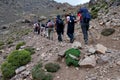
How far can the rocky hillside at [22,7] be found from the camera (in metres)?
144

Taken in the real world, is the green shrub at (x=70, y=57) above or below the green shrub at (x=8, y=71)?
above

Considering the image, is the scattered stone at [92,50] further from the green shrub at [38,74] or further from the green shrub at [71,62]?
the green shrub at [38,74]

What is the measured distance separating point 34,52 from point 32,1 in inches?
6898

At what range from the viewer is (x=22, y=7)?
561 feet

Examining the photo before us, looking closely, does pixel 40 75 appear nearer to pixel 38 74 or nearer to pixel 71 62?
pixel 38 74

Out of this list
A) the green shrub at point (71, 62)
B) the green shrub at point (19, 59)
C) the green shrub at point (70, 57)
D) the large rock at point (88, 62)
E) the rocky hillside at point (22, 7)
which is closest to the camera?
the large rock at point (88, 62)

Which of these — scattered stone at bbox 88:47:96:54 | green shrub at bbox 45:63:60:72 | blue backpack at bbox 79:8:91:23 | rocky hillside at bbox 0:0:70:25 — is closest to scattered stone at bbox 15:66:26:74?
green shrub at bbox 45:63:60:72

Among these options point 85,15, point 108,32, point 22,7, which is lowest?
point 22,7

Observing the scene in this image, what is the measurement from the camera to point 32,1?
19488cm

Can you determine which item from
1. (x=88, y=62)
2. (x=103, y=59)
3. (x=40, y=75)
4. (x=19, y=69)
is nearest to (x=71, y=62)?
(x=88, y=62)

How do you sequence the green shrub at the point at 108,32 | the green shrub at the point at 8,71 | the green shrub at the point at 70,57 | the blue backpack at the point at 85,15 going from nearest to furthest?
the green shrub at the point at 70,57
the green shrub at the point at 8,71
the blue backpack at the point at 85,15
the green shrub at the point at 108,32

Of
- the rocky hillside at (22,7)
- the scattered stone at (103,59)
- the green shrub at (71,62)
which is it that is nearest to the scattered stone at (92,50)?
the scattered stone at (103,59)

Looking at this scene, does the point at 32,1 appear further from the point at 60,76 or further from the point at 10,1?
the point at 60,76

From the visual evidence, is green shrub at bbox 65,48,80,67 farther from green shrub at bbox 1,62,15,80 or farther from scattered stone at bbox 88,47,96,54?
green shrub at bbox 1,62,15,80
